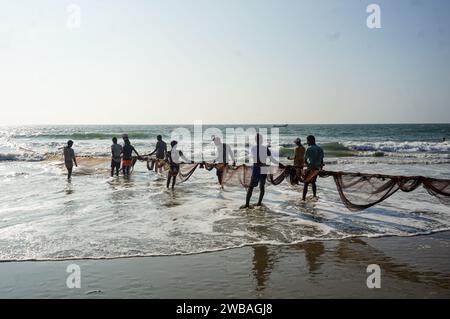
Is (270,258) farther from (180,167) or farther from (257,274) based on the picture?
(180,167)

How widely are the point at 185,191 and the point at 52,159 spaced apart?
50.0 ft

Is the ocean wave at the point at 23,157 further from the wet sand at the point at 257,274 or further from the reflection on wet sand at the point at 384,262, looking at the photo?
the reflection on wet sand at the point at 384,262

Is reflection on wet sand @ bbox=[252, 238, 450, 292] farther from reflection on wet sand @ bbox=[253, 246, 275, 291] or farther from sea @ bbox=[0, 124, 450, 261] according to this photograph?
sea @ bbox=[0, 124, 450, 261]

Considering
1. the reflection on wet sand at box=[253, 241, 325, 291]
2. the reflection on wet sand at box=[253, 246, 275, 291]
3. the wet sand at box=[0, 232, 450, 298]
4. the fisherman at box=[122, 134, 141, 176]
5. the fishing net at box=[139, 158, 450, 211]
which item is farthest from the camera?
the fisherman at box=[122, 134, 141, 176]

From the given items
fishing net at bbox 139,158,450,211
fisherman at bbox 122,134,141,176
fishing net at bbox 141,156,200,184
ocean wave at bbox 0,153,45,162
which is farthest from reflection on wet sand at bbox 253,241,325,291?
ocean wave at bbox 0,153,45,162

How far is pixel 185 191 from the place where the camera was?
1244cm

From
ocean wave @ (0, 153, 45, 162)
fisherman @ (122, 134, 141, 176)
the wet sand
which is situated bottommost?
the wet sand

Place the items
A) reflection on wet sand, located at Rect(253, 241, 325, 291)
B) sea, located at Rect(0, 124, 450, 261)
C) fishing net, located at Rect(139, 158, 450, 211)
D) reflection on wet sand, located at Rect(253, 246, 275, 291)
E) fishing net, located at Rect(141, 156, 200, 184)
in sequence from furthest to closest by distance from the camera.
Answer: fishing net, located at Rect(141, 156, 200, 184) < fishing net, located at Rect(139, 158, 450, 211) < sea, located at Rect(0, 124, 450, 261) < reflection on wet sand, located at Rect(253, 241, 325, 291) < reflection on wet sand, located at Rect(253, 246, 275, 291)

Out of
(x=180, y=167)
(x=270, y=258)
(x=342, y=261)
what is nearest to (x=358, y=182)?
(x=342, y=261)

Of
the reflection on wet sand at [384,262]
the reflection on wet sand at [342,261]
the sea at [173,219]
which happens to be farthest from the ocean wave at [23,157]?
the reflection on wet sand at [384,262]

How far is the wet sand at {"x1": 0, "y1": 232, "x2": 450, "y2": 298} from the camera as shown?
4.63 m

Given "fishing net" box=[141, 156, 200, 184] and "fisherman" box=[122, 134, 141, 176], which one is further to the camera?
"fisherman" box=[122, 134, 141, 176]

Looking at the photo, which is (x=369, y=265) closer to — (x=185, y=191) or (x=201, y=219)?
(x=201, y=219)

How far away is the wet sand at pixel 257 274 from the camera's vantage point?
463cm
